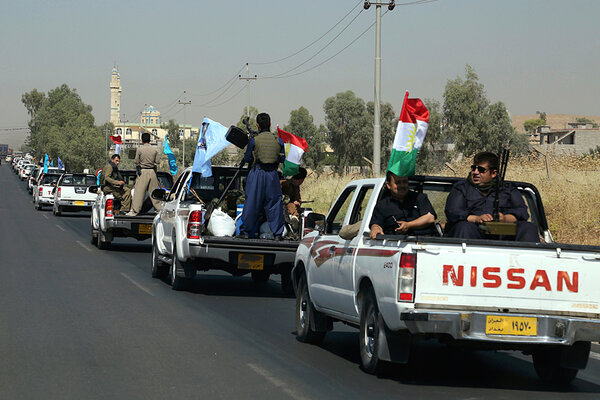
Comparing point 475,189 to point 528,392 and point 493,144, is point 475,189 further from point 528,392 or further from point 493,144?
point 493,144

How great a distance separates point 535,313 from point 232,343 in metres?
3.49

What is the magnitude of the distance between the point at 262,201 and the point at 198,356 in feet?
→ 17.2

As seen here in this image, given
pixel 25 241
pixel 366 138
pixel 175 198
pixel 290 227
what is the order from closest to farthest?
1. pixel 290 227
2. pixel 175 198
3. pixel 25 241
4. pixel 366 138

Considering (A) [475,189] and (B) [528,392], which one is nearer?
(B) [528,392]

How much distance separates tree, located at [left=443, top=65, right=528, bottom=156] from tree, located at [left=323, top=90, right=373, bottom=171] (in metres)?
30.2

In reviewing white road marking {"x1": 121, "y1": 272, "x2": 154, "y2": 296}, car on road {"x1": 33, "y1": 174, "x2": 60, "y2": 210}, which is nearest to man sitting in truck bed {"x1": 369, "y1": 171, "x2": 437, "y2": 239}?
white road marking {"x1": 121, "y1": 272, "x2": 154, "y2": 296}

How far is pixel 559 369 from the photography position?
8367 millimetres

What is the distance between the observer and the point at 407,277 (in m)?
7.45

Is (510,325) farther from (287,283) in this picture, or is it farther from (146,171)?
(146,171)

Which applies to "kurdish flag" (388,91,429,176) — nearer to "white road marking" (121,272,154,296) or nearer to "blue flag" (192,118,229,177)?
"white road marking" (121,272,154,296)

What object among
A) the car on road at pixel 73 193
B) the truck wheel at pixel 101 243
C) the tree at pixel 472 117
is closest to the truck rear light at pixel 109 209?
the truck wheel at pixel 101 243

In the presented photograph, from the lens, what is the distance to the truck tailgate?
746 centimetres

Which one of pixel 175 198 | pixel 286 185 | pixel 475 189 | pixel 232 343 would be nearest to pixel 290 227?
pixel 286 185

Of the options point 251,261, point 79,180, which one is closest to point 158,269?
point 251,261
